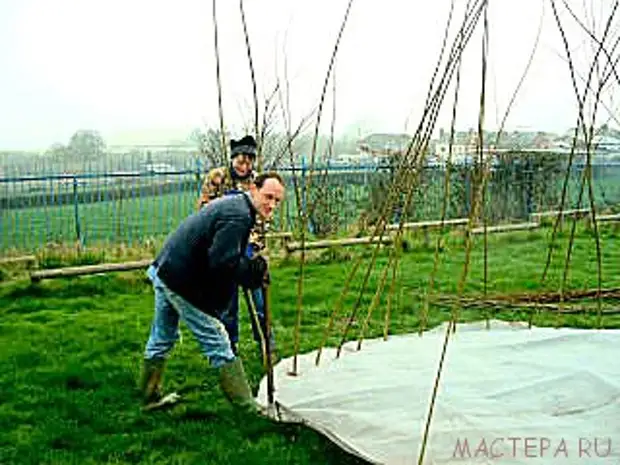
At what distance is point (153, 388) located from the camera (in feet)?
12.1

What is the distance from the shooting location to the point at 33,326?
18.0ft

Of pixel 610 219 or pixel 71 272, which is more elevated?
pixel 610 219

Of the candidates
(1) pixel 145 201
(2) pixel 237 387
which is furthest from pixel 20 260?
(2) pixel 237 387

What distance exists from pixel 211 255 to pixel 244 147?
3.13 ft

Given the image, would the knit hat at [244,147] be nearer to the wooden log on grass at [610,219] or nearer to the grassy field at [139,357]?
the grassy field at [139,357]

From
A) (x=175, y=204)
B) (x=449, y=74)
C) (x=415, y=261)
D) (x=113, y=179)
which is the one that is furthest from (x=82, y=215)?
(x=449, y=74)

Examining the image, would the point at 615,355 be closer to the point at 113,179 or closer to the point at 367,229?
the point at 367,229

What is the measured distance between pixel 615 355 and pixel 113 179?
7.71 meters

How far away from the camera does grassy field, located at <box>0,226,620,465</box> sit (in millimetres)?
3182

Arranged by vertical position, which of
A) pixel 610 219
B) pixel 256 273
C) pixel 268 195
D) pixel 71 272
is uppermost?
pixel 268 195

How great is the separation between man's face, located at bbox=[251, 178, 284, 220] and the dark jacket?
41mm

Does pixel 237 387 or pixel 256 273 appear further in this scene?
pixel 237 387

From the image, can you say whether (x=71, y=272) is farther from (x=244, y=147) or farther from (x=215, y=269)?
(x=215, y=269)

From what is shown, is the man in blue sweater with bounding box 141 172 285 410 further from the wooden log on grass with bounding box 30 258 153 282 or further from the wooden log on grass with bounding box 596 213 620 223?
the wooden log on grass with bounding box 596 213 620 223
